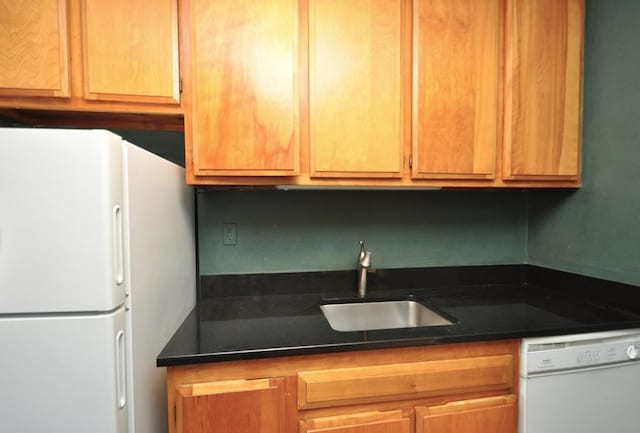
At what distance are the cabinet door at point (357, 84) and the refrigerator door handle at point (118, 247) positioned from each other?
0.69m

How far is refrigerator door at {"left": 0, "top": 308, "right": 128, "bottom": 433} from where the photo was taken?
2.22ft

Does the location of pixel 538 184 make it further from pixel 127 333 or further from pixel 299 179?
pixel 127 333

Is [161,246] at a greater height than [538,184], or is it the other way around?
[538,184]

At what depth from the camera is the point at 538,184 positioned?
1412 mm

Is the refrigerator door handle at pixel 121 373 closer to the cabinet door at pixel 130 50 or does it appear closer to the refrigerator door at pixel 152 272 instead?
the refrigerator door at pixel 152 272

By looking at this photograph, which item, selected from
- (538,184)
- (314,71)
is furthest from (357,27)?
(538,184)

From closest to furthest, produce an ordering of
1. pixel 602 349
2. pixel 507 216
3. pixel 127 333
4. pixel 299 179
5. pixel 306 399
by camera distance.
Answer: pixel 127 333 < pixel 306 399 < pixel 602 349 < pixel 299 179 < pixel 507 216

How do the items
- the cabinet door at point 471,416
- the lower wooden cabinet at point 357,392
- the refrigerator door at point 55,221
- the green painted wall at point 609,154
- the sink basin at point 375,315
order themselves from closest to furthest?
the refrigerator door at point 55,221 < the lower wooden cabinet at point 357,392 < the cabinet door at point 471,416 < the green painted wall at point 609,154 < the sink basin at point 375,315

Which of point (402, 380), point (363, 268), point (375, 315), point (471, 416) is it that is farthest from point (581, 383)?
point (363, 268)

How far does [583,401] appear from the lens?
111 cm

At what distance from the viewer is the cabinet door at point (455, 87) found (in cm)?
126

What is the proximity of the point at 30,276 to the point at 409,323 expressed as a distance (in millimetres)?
1458

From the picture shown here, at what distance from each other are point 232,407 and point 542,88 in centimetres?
177

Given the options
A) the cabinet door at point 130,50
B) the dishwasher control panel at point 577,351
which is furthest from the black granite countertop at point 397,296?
the cabinet door at point 130,50
